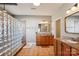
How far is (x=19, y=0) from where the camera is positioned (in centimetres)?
92

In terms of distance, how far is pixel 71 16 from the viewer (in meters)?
3.26

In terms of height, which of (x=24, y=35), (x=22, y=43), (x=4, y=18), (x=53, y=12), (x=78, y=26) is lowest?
(x=22, y=43)

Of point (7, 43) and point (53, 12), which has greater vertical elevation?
point (53, 12)

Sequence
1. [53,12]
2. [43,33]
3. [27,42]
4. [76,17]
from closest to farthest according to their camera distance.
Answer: [76,17], [27,42], [53,12], [43,33]

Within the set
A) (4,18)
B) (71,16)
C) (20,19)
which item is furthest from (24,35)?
(71,16)

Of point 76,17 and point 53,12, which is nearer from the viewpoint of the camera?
point 76,17

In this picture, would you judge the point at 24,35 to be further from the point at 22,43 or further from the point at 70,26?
the point at 70,26

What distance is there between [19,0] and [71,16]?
8.32ft

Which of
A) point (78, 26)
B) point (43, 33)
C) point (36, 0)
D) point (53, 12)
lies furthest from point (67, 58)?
point (43, 33)

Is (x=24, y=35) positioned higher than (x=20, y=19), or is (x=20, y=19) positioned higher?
(x=20, y=19)

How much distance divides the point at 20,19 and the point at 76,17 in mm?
1895

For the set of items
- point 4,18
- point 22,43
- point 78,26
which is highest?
Answer: point 4,18

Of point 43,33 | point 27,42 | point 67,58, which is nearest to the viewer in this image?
point 67,58

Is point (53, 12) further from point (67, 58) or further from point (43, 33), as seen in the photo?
point (67, 58)
